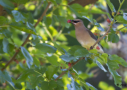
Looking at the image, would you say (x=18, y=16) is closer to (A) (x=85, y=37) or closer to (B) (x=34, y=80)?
(B) (x=34, y=80)

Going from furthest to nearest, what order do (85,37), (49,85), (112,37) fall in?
1. (85,37)
2. (49,85)
3. (112,37)

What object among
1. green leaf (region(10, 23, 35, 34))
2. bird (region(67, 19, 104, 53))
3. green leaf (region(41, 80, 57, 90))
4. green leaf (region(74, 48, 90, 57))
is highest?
green leaf (region(10, 23, 35, 34))

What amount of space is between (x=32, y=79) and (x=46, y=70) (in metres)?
0.16

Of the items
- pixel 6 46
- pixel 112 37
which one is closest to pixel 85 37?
pixel 112 37

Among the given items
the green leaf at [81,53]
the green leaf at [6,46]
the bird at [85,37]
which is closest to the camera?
the green leaf at [81,53]

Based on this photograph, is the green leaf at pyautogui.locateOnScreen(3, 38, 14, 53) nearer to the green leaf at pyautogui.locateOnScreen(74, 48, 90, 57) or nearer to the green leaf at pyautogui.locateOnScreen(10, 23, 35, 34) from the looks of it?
the green leaf at pyautogui.locateOnScreen(10, 23, 35, 34)

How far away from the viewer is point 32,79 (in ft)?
6.14

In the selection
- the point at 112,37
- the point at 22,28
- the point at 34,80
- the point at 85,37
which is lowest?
the point at 85,37

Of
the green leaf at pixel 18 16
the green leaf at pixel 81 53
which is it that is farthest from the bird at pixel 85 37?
the green leaf at pixel 81 53

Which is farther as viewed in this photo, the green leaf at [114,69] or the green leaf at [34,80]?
the green leaf at [34,80]

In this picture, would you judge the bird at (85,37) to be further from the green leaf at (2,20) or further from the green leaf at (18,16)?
the green leaf at (2,20)

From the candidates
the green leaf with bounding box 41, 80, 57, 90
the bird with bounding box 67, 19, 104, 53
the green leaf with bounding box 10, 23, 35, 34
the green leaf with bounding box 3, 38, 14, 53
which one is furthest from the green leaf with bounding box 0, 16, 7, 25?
the bird with bounding box 67, 19, 104, 53

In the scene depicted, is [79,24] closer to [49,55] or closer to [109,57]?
[49,55]

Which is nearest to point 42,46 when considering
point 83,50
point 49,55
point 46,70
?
point 46,70
